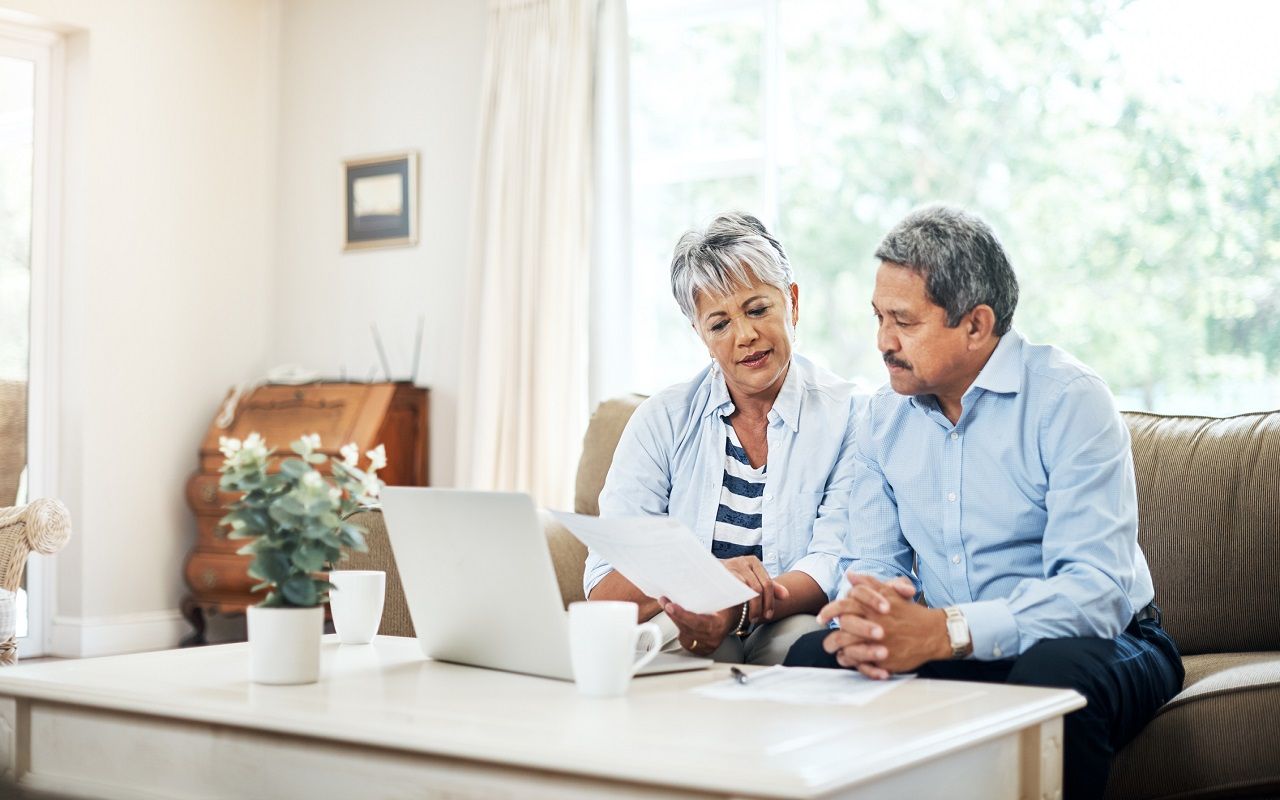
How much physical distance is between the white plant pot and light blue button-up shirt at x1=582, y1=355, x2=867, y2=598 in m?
0.78

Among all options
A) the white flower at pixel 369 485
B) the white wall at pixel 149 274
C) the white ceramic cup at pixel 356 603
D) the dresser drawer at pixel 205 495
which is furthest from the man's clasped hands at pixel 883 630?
the white wall at pixel 149 274

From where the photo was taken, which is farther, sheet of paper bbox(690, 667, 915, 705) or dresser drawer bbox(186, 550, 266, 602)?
dresser drawer bbox(186, 550, 266, 602)

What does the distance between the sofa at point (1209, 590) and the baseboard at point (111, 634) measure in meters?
2.53

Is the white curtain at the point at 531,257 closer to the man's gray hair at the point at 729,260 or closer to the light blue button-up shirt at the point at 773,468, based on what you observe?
the light blue button-up shirt at the point at 773,468

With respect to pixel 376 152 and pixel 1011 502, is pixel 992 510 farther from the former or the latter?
pixel 376 152

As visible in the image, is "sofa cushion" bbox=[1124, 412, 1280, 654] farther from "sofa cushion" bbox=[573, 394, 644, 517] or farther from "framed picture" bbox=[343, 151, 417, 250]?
"framed picture" bbox=[343, 151, 417, 250]

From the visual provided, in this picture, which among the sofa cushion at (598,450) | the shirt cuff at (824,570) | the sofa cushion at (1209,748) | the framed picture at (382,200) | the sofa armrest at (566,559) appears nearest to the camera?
the sofa cushion at (1209,748)

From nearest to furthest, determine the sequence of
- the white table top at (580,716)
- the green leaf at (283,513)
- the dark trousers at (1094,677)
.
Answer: the white table top at (580,716) → the green leaf at (283,513) → the dark trousers at (1094,677)

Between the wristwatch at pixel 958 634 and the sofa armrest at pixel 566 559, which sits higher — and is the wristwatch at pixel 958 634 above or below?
above

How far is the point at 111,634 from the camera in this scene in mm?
4645

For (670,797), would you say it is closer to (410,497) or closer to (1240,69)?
(410,497)

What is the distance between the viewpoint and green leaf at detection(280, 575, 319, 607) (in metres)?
1.45

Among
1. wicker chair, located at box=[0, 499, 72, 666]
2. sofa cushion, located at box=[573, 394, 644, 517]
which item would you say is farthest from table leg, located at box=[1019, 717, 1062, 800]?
wicker chair, located at box=[0, 499, 72, 666]

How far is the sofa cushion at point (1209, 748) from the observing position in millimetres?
1732
